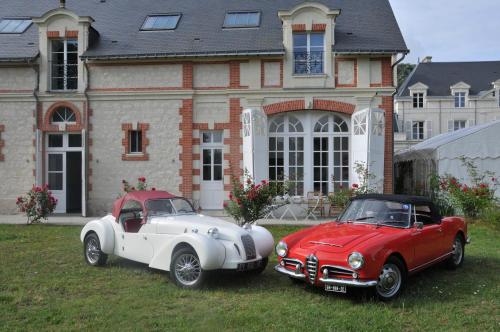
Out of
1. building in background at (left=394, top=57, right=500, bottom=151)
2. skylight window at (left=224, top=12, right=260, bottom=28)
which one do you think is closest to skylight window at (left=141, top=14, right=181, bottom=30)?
skylight window at (left=224, top=12, right=260, bottom=28)

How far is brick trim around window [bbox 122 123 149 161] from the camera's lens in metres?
15.3

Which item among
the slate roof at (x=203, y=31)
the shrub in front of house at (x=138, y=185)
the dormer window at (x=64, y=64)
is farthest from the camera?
the dormer window at (x=64, y=64)

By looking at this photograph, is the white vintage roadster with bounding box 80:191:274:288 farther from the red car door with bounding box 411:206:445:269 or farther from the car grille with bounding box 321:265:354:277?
the red car door with bounding box 411:206:445:269

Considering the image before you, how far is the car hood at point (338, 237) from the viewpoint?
19.0 feet

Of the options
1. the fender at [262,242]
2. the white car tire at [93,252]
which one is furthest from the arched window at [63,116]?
the fender at [262,242]

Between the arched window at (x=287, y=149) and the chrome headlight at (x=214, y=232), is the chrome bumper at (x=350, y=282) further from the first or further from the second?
the arched window at (x=287, y=149)

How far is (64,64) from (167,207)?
10484 mm

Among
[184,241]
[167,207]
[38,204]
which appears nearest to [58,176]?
[38,204]

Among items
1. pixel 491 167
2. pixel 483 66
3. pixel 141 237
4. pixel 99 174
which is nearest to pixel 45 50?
pixel 99 174

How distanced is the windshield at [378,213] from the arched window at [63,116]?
1154 centimetres

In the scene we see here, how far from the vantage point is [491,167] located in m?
14.7

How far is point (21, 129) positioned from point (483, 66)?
44058 millimetres

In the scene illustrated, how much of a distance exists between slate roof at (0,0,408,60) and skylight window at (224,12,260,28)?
221 millimetres

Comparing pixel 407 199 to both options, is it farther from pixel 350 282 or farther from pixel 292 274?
pixel 292 274
